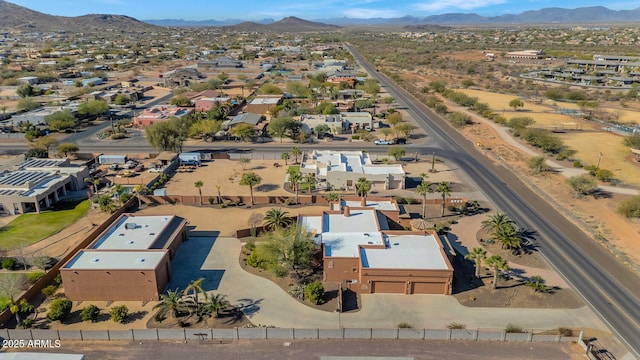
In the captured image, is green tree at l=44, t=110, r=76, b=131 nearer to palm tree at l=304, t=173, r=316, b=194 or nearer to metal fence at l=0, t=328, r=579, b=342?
palm tree at l=304, t=173, r=316, b=194

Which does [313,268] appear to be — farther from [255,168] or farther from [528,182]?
[528,182]

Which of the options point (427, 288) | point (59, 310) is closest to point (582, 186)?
point (427, 288)

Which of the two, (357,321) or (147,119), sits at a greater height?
(147,119)

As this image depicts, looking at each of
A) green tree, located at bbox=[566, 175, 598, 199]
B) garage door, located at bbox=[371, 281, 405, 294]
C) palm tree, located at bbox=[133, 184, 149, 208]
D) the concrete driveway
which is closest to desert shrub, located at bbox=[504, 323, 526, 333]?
the concrete driveway

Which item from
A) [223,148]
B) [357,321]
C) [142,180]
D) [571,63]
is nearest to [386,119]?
[223,148]

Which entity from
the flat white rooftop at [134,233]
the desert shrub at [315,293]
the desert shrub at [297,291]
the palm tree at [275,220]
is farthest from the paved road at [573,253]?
the flat white rooftop at [134,233]

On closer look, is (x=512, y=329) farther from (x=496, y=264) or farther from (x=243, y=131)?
(x=243, y=131)

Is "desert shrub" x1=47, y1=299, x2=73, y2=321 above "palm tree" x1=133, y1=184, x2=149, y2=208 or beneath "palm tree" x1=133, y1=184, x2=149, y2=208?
beneath
